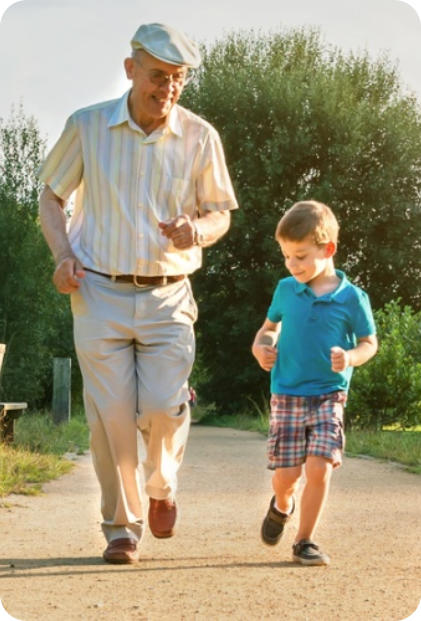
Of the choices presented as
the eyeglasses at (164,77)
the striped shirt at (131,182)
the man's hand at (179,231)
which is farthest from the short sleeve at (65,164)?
the man's hand at (179,231)

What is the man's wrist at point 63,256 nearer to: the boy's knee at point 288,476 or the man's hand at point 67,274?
the man's hand at point 67,274

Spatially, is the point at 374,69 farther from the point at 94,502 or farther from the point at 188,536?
the point at 188,536

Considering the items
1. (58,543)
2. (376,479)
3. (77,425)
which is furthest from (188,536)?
(77,425)

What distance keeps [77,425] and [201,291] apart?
5.92 feet

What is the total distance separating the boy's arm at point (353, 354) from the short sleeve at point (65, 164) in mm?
1091

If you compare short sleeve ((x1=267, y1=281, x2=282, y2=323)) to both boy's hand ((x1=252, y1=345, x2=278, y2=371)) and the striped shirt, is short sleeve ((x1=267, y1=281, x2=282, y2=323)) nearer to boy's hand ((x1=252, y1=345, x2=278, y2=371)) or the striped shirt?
boy's hand ((x1=252, y1=345, x2=278, y2=371))

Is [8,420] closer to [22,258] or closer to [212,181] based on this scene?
[22,258]

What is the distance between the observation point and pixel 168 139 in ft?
14.0

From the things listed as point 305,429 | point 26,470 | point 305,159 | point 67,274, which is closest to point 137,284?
point 67,274

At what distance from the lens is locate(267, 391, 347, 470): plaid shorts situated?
4352 mm

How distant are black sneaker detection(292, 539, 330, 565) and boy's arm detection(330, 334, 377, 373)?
67 cm

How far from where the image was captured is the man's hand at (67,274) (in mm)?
4098

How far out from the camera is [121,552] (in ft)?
13.9

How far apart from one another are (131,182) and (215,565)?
1374mm
